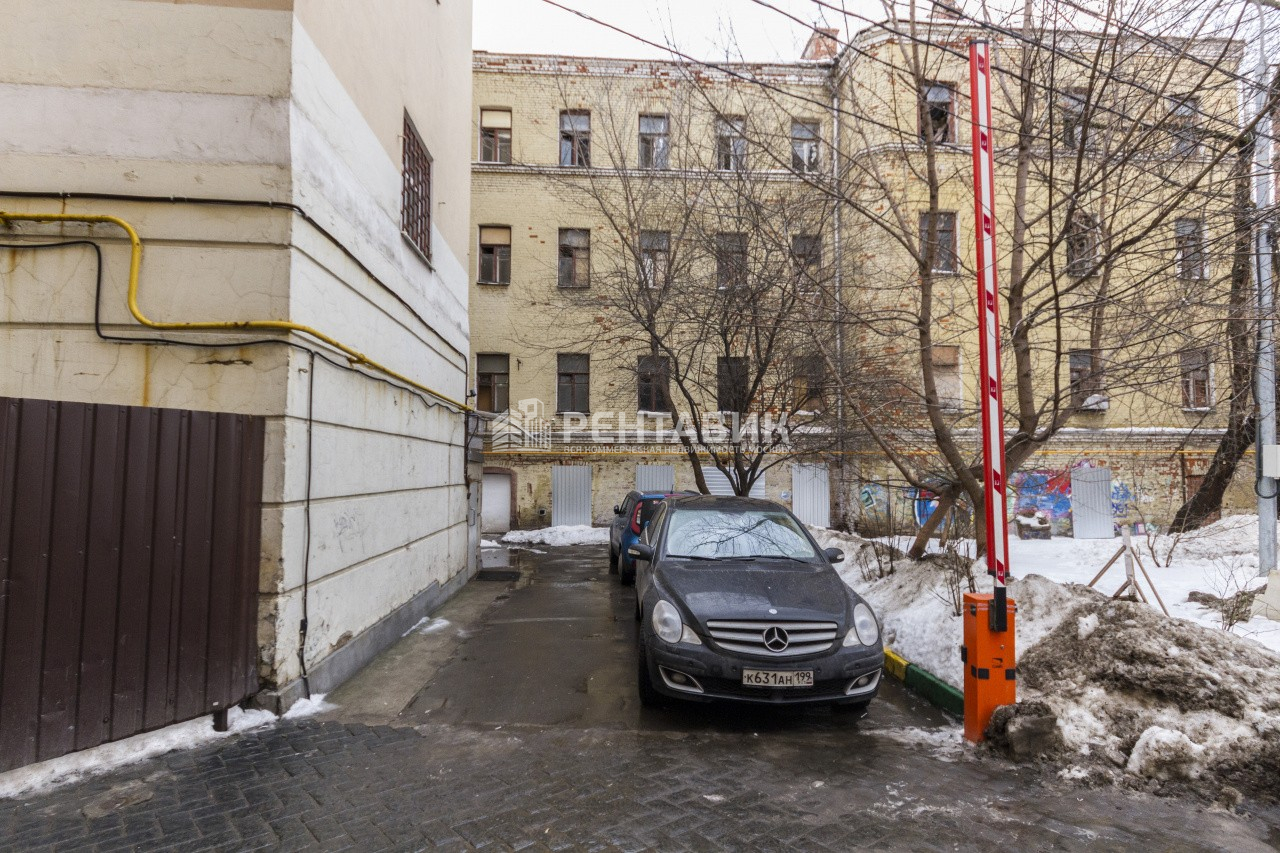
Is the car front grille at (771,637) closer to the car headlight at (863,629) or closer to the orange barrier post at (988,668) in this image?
the car headlight at (863,629)

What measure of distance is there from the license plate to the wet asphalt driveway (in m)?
0.40

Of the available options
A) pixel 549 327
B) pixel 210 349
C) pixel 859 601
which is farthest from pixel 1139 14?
pixel 549 327

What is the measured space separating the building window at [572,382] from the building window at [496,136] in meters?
6.49

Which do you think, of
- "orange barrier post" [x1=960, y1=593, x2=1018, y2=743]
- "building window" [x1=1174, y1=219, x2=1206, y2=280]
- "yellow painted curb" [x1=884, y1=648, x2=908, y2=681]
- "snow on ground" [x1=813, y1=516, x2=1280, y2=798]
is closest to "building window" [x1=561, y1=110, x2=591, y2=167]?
"building window" [x1=1174, y1=219, x2=1206, y2=280]

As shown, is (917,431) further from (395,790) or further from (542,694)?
(395,790)

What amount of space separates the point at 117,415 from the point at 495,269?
1723cm

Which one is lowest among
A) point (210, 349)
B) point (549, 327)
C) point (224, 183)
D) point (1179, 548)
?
point (1179, 548)

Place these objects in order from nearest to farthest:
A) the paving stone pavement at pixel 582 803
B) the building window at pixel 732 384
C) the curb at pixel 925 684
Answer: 1. the paving stone pavement at pixel 582 803
2. the curb at pixel 925 684
3. the building window at pixel 732 384

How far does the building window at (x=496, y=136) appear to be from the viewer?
20781 millimetres

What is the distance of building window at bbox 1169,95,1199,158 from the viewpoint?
20.7 ft

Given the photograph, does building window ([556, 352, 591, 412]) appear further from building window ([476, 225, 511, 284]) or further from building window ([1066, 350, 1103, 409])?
building window ([1066, 350, 1103, 409])

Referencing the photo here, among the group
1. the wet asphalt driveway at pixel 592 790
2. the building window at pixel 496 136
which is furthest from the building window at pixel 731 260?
the building window at pixel 496 136

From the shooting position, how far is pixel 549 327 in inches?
793

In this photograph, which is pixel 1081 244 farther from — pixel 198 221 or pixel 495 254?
pixel 495 254
